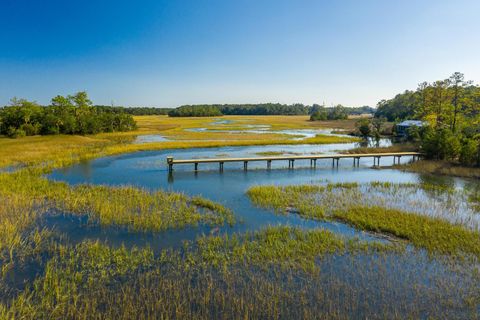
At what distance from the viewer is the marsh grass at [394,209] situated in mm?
11648

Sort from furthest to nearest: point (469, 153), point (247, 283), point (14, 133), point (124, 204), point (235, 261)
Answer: point (14, 133) < point (469, 153) < point (124, 204) < point (235, 261) < point (247, 283)

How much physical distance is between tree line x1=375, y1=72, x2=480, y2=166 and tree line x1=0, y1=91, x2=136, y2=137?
5702cm

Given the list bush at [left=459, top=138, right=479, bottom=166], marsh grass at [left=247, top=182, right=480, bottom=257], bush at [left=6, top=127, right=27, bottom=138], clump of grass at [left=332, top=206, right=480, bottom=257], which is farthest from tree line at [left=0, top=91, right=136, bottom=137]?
bush at [left=459, top=138, right=479, bottom=166]

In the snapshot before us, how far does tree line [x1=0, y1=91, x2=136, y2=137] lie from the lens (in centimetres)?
4781

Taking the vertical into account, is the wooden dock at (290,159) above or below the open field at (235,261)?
above

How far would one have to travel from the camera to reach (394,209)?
15.1 meters

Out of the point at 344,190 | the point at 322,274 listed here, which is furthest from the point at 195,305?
the point at 344,190

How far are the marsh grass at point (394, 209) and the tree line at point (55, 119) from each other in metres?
47.5

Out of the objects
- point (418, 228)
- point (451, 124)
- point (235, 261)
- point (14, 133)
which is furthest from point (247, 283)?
point (14, 133)

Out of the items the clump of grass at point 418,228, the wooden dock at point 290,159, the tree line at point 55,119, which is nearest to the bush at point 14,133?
the tree line at point 55,119

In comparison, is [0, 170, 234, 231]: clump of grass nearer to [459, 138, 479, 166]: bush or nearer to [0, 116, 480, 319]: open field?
[0, 116, 480, 319]: open field

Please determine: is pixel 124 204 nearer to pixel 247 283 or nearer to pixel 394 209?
pixel 247 283

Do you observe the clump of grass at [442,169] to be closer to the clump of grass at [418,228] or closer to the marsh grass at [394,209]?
the marsh grass at [394,209]

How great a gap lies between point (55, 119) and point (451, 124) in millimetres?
64436
